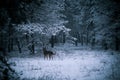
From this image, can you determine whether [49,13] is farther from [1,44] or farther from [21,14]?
[1,44]

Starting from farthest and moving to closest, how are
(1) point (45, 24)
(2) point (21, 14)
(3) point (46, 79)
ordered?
1. (1) point (45, 24)
2. (3) point (46, 79)
3. (2) point (21, 14)

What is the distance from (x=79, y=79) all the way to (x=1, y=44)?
18.7 ft

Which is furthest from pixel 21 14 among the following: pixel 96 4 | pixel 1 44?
pixel 96 4

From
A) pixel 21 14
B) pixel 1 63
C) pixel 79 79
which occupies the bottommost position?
pixel 79 79

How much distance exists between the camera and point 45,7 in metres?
22.6

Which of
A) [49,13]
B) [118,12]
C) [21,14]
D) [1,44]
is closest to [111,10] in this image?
[118,12]

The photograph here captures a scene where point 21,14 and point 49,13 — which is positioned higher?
point 49,13

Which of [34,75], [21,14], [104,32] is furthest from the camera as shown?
[104,32]

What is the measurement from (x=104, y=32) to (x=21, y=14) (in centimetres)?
2037

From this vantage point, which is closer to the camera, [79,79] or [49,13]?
[79,79]

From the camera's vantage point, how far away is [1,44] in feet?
21.0

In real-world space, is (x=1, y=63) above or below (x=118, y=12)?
below

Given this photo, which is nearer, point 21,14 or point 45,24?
Result: point 21,14

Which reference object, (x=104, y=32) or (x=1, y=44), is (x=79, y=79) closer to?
(x=1, y=44)
